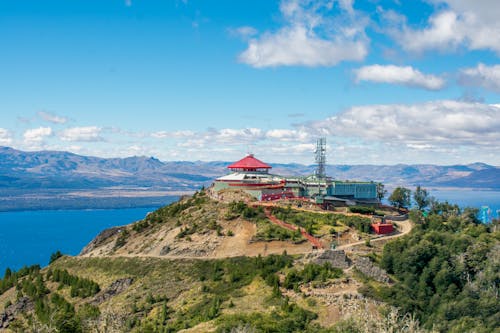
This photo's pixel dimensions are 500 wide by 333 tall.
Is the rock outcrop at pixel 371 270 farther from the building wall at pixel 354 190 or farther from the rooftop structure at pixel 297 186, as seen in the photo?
the building wall at pixel 354 190

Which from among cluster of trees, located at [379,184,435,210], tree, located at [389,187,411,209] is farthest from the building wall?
cluster of trees, located at [379,184,435,210]

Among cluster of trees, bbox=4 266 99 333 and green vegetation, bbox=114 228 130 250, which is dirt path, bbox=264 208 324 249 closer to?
green vegetation, bbox=114 228 130 250

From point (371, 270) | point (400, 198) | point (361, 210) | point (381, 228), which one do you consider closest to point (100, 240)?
point (361, 210)

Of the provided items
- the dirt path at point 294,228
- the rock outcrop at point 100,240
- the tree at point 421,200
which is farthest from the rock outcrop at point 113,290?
the tree at point 421,200

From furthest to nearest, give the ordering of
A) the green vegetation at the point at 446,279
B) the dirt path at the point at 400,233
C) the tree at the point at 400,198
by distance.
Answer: the tree at the point at 400,198, the dirt path at the point at 400,233, the green vegetation at the point at 446,279

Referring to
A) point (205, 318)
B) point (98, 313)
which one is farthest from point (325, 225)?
point (98, 313)

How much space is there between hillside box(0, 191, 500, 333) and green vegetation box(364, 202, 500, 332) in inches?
7.2

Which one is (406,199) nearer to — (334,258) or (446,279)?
(446,279)

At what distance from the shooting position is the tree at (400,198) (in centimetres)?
13131

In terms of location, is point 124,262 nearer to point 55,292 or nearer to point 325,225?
point 55,292

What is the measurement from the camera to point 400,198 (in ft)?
429

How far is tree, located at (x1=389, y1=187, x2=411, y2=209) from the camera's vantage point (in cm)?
13131

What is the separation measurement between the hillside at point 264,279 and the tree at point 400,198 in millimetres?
15991

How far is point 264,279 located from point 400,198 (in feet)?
186
